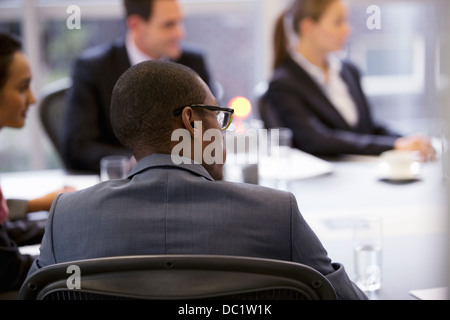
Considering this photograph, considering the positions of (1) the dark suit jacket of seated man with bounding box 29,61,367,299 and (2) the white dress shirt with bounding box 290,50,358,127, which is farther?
(2) the white dress shirt with bounding box 290,50,358,127

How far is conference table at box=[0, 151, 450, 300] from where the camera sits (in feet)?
4.36

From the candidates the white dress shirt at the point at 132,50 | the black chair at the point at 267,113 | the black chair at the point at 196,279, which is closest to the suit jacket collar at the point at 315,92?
the black chair at the point at 267,113

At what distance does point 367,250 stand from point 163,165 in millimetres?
535

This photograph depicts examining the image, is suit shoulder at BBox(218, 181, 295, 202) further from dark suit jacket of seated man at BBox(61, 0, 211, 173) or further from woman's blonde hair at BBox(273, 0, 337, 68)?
woman's blonde hair at BBox(273, 0, 337, 68)

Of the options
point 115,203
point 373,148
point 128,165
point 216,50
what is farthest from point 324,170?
point 216,50

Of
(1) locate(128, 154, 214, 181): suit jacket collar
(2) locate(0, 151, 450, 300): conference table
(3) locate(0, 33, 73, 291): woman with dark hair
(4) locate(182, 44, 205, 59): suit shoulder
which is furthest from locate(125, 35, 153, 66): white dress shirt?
(1) locate(128, 154, 214, 181): suit jacket collar

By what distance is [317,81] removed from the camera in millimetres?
2965

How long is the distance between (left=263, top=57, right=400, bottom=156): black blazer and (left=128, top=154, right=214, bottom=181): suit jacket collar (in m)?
1.56

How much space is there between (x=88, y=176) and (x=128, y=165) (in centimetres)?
28

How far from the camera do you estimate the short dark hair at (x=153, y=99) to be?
3.51 feet

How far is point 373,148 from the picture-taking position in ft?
8.43

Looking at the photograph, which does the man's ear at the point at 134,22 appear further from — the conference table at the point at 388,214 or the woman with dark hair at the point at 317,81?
the conference table at the point at 388,214

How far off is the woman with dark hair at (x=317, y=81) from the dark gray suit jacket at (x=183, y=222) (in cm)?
170

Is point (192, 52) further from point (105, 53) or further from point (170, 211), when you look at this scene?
point (170, 211)
